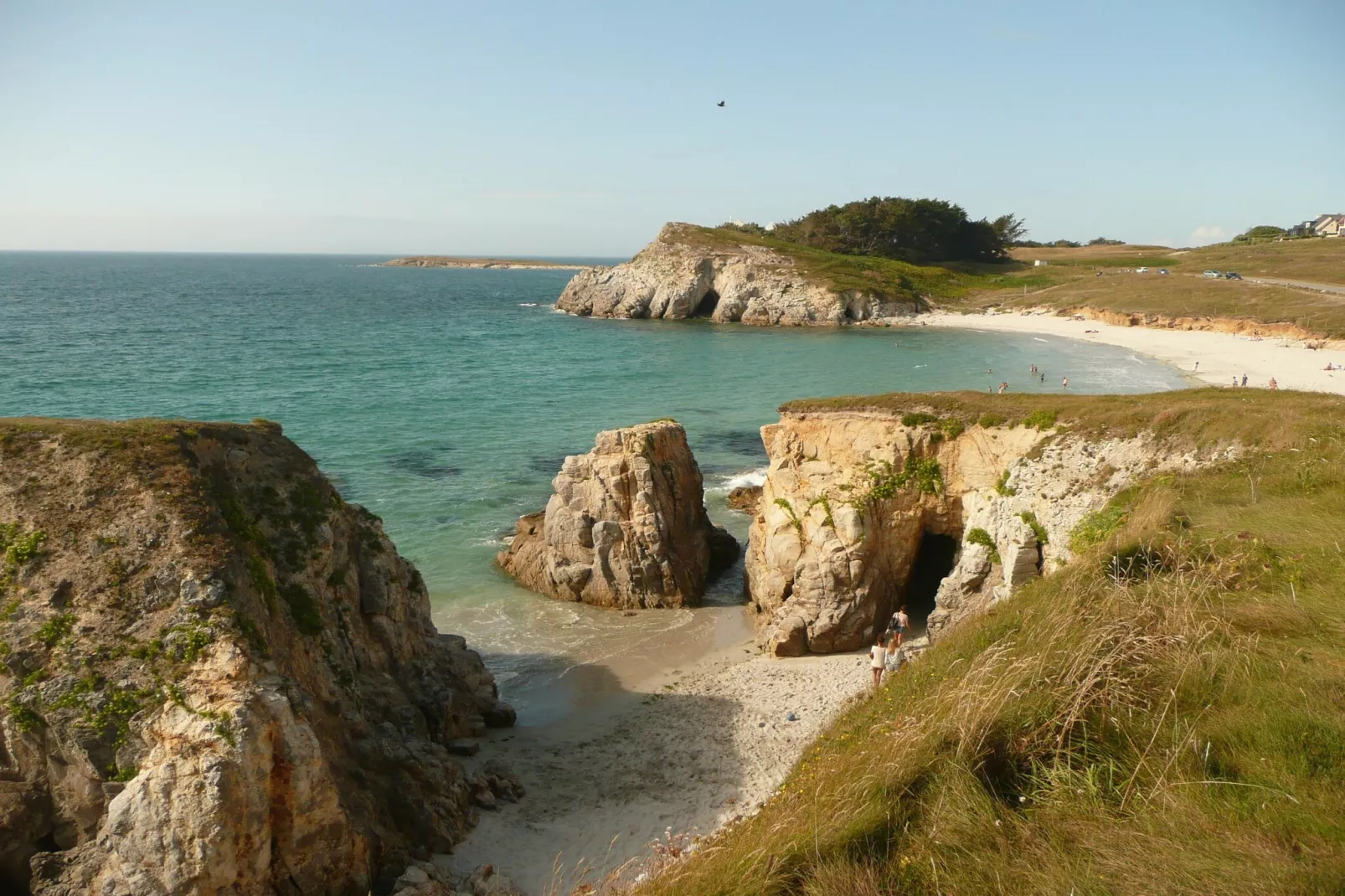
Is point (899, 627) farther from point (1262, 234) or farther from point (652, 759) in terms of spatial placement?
point (1262, 234)

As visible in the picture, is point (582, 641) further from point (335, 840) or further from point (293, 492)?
point (335, 840)

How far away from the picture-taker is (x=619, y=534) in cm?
2448

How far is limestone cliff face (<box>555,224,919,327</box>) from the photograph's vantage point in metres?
92.8

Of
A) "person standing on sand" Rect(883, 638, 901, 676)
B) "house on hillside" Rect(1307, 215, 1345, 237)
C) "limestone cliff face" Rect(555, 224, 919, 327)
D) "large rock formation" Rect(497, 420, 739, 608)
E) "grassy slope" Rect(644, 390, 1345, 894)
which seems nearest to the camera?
"grassy slope" Rect(644, 390, 1345, 894)

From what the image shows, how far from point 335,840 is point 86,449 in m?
7.24

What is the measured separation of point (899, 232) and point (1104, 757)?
120023 millimetres

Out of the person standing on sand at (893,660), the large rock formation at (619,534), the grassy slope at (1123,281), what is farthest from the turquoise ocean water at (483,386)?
the grassy slope at (1123,281)

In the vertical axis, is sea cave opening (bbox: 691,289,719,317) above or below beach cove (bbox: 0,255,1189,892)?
above

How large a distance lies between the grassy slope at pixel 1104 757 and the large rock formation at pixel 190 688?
5197 mm

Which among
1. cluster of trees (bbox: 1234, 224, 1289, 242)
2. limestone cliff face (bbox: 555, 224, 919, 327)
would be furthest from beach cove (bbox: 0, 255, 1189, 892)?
cluster of trees (bbox: 1234, 224, 1289, 242)

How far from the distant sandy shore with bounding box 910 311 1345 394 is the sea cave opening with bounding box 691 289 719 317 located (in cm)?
2525

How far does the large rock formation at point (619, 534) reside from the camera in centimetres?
2441

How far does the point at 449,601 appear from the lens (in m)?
24.8

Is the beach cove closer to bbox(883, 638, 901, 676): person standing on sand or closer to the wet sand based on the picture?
the wet sand
